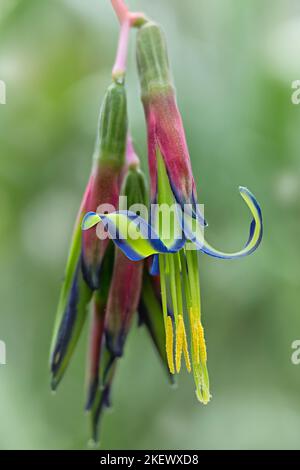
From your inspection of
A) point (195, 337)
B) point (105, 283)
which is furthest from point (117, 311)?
point (195, 337)

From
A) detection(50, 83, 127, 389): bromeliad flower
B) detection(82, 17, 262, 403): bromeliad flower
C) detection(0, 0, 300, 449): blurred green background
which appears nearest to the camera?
detection(82, 17, 262, 403): bromeliad flower

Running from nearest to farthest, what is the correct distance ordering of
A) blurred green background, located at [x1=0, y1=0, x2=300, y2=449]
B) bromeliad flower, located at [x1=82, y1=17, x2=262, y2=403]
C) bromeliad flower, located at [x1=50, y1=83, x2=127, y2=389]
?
bromeliad flower, located at [x1=82, y1=17, x2=262, y2=403] → bromeliad flower, located at [x1=50, y1=83, x2=127, y2=389] → blurred green background, located at [x1=0, y1=0, x2=300, y2=449]

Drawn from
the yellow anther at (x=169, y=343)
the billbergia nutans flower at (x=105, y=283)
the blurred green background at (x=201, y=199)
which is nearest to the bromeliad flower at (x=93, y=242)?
the billbergia nutans flower at (x=105, y=283)

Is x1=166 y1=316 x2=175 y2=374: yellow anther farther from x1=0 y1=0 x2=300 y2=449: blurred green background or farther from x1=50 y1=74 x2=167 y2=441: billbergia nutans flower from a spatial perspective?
x1=0 y1=0 x2=300 y2=449: blurred green background

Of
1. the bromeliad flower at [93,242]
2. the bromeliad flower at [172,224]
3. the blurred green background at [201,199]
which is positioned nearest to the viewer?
the bromeliad flower at [172,224]

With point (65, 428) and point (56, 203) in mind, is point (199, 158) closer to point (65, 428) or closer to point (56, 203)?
point (56, 203)

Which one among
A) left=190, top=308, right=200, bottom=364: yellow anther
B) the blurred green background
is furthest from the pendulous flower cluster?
the blurred green background

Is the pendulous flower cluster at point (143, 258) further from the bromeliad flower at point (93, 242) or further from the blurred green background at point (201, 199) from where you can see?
the blurred green background at point (201, 199)

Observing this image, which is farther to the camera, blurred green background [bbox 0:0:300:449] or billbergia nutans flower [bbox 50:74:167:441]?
blurred green background [bbox 0:0:300:449]
